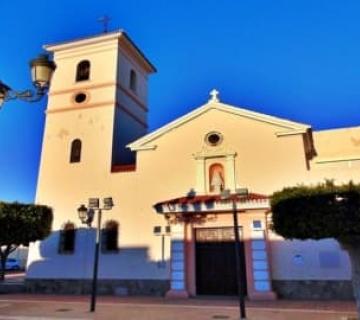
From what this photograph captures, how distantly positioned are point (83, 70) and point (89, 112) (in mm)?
3068

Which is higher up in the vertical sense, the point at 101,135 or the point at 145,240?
the point at 101,135

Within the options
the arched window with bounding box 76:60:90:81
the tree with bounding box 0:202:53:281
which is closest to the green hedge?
the tree with bounding box 0:202:53:281

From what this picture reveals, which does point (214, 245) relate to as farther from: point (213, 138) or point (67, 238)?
point (67, 238)

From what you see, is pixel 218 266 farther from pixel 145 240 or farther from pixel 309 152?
pixel 309 152

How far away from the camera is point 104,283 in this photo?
1742 cm

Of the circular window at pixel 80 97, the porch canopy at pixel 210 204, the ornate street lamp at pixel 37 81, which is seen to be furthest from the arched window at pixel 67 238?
the ornate street lamp at pixel 37 81

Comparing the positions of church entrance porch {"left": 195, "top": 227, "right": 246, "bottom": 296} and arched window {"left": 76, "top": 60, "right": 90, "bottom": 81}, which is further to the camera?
arched window {"left": 76, "top": 60, "right": 90, "bottom": 81}

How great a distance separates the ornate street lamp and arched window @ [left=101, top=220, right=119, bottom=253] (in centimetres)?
1227

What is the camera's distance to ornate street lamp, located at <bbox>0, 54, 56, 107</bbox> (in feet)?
20.5

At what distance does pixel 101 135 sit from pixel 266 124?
338 inches

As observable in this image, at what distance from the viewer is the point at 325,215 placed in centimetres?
939

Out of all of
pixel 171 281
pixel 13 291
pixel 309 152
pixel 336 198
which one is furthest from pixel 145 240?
pixel 336 198

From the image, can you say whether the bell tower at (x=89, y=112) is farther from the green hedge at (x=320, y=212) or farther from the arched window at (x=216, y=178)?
the green hedge at (x=320, y=212)

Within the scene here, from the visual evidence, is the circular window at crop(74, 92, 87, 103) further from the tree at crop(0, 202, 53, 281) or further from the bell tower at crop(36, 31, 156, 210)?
the tree at crop(0, 202, 53, 281)
